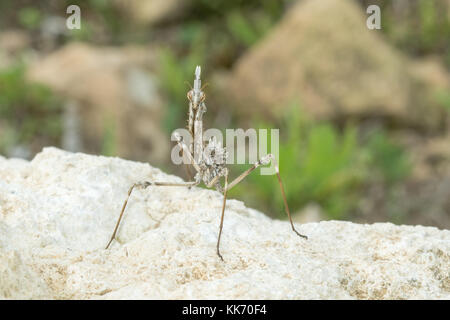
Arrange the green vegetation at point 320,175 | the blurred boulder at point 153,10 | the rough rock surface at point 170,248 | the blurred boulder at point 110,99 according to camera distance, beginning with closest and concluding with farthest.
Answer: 1. the rough rock surface at point 170,248
2. the green vegetation at point 320,175
3. the blurred boulder at point 110,99
4. the blurred boulder at point 153,10

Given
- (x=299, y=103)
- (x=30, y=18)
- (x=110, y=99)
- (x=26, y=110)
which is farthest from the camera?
(x=30, y=18)

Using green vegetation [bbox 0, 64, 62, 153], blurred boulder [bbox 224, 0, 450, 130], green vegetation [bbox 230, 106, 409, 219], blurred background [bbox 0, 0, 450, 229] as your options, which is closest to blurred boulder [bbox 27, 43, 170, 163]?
blurred background [bbox 0, 0, 450, 229]

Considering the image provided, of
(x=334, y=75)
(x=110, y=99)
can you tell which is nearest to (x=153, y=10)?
(x=110, y=99)

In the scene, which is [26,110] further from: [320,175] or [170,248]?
[170,248]

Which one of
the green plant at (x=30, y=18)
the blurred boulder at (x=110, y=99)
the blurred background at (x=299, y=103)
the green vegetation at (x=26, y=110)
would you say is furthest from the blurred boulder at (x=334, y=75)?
the green plant at (x=30, y=18)

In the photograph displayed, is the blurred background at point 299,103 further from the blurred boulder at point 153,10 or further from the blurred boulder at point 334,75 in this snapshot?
the blurred boulder at point 153,10

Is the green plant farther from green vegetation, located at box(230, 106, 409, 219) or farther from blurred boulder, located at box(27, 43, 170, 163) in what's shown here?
green vegetation, located at box(230, 106, 409, 219)
